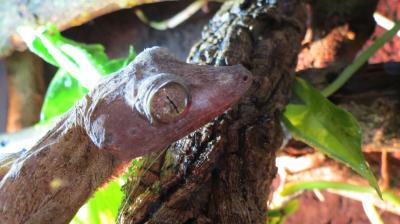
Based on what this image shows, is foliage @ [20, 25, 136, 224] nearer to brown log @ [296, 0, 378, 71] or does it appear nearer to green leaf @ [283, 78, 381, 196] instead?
green leaf @ [283, 78, 381, 196]

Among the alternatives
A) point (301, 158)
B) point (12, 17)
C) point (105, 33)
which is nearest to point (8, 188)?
point (301, 158)

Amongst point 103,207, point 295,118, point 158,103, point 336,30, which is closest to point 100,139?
point 158,103

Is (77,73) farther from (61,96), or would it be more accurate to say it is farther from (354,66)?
(354,66)

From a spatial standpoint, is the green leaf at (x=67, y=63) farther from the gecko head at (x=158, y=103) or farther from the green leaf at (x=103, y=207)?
the gecko head at (x=158, y=103)

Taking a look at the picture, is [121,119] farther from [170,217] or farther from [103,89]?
[170,217]

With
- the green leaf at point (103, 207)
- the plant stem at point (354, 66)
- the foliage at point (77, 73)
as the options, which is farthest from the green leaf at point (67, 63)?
the plant stem at point (354, 66)
